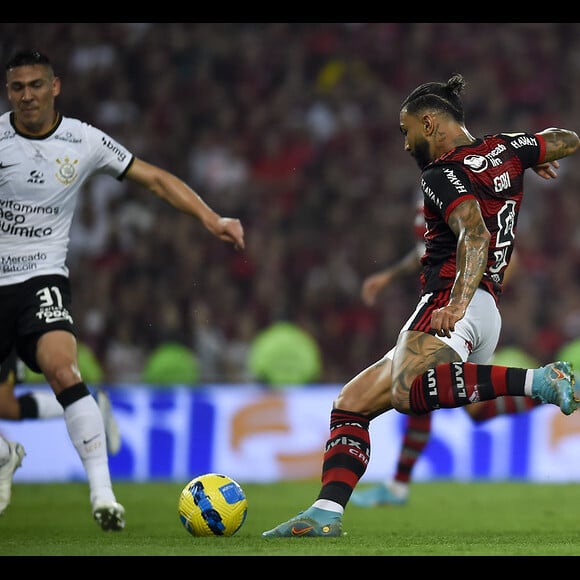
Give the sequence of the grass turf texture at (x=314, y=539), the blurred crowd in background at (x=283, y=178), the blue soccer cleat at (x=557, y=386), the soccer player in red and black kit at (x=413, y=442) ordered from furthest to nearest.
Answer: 1. the blurred crowd in background at (x=283, y=178)
2. the soccer player in red and black kit at (x=413, y=442)
3. the blue soccer cleat at (x=557, y=386)
4. the grass turf texture at (x=314, y=539)

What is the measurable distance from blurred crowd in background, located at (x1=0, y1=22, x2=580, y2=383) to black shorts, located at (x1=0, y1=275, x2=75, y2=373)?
610 centimetres

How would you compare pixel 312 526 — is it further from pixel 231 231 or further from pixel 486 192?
pixel 486 192

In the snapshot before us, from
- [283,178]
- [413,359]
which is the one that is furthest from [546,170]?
[283,178]

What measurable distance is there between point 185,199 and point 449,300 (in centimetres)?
162

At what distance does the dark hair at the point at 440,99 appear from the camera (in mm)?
5723

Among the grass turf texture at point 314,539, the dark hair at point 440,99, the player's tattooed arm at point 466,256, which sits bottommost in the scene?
the grass turf texture at point 314,539

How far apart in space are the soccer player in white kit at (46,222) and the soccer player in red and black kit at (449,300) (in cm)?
103

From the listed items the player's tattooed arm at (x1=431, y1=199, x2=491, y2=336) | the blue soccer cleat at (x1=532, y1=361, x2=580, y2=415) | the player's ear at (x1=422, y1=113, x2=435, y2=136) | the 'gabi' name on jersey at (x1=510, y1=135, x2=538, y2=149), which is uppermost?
the player's ear at (x1=422, y1=113, x2=435, y2=136)

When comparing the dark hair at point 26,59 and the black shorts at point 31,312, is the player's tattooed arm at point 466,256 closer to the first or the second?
the black shorts at point 31,312

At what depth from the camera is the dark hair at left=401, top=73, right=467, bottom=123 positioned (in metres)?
5.72

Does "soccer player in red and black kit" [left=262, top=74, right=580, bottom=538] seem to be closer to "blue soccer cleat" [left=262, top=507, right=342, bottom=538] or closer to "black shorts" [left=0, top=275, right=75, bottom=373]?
"blue soccer cleat" [left=262, top=507, right=342, bottom=538]

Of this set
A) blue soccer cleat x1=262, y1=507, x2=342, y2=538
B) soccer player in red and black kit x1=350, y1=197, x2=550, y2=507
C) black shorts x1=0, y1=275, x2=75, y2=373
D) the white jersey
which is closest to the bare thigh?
blue soccer cleat x1=262, y1=507, x2=342, y2=538

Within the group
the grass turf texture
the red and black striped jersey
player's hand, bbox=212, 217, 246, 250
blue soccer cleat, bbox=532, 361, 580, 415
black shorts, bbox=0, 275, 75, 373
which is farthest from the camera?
black shorts, bbox=0, 275, 75, 373

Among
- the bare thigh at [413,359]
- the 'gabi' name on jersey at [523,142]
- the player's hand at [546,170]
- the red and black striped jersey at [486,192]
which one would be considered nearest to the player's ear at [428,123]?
the red and black striped jersey at [486,192]
